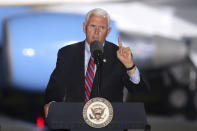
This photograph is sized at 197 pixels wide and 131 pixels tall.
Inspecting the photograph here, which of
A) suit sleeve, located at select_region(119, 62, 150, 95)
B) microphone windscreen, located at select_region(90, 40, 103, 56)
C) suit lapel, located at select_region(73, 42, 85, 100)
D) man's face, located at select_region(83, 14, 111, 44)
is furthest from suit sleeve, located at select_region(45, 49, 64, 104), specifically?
microphone windscreen, located at select_region(90, 40, 103, 56)

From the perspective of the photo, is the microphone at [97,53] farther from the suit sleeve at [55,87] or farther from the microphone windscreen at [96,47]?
the suit sleeve at [55,87]

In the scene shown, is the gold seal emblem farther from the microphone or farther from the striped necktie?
the striped necktie

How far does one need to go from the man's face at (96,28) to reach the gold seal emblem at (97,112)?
0.75 metres

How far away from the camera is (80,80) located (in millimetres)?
3336

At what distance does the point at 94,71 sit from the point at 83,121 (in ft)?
1.99

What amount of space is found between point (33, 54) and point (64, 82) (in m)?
1.49

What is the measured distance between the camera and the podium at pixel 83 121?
107 inches

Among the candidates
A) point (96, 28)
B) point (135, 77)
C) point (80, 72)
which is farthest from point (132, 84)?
point (96, 28)

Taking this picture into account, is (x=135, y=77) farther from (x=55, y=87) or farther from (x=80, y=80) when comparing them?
(x=55, y=87)

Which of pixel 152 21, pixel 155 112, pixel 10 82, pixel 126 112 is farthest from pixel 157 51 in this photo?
pixel 126 112

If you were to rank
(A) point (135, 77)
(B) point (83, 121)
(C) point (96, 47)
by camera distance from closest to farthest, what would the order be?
(B) point (83, 121) < (C) point (96, 47) < (A) point (135, 77)

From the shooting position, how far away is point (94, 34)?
3393mm

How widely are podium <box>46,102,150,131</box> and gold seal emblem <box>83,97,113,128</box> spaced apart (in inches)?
1.0

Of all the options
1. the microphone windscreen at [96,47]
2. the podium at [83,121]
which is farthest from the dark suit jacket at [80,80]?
the podium at [83,121]
